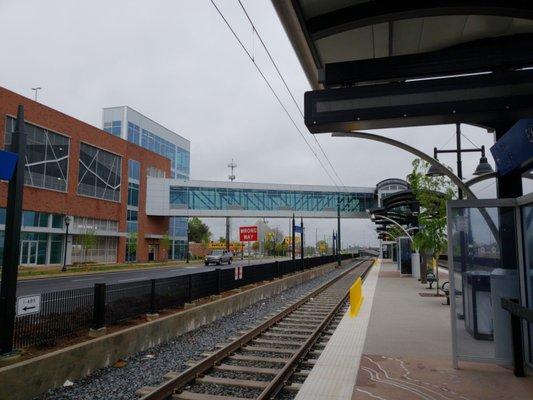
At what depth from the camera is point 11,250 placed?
23.9ft

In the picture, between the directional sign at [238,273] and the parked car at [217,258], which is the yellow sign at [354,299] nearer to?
the directional sign at [238,273]

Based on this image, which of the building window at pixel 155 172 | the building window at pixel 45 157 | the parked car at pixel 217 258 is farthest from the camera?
the building window at pixel 155 172

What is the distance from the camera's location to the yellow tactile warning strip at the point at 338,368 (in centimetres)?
577

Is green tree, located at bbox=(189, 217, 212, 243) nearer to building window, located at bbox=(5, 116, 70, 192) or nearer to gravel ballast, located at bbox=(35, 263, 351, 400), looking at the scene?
building window, located at bbox=(5, 116, 70, 192)

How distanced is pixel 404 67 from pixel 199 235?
11431 cm

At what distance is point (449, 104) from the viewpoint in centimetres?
518

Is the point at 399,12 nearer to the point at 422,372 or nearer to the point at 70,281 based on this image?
the point at 422,372

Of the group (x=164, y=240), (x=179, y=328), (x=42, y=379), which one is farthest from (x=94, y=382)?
(x=164, y=240)

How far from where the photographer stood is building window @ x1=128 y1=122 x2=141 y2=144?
7481 centimetres

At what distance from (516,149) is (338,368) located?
13.2 feet

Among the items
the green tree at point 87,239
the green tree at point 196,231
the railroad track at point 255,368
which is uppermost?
the green tree at point 196,231

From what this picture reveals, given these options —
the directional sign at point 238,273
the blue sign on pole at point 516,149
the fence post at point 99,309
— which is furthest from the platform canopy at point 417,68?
the directional sign at point 238,273

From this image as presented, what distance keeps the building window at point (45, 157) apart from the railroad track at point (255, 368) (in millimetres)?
34880

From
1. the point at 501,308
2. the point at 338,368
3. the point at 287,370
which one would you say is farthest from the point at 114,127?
the point at 501,308
